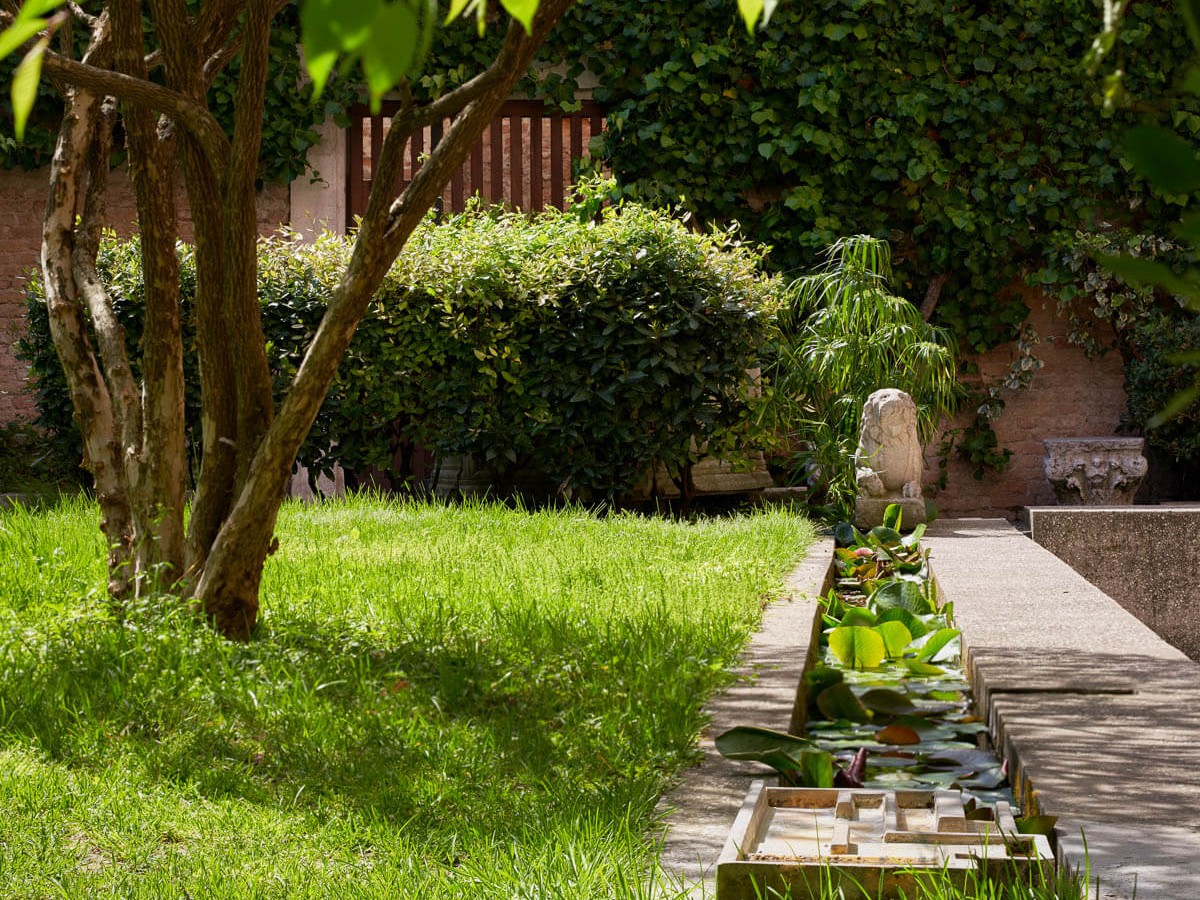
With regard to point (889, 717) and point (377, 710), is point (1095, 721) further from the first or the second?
point (377, 710)

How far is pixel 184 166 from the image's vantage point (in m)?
3.61

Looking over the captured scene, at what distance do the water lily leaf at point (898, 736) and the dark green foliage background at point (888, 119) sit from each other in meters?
6.34

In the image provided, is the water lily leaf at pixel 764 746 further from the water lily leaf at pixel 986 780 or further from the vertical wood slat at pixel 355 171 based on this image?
the vertical wood slat at pixel 355 171

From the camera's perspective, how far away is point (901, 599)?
15.1 feet

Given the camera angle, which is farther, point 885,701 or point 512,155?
point 512,155

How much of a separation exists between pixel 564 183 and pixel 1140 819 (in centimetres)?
822

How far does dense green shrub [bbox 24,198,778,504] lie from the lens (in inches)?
276

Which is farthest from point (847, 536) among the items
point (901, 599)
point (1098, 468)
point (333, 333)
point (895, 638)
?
point (333, 333)

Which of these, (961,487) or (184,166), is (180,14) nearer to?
(184,166)

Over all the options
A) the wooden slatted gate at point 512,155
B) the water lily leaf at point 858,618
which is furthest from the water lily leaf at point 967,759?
the wooden slatted gate at point 512,155

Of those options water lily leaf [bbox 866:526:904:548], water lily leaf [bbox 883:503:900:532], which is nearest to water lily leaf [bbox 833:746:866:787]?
water lily leaf [bbox 866:526:904:548]

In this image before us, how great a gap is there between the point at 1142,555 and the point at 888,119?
167 inches

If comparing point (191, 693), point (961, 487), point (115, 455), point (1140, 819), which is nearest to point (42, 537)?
point (115, 455)

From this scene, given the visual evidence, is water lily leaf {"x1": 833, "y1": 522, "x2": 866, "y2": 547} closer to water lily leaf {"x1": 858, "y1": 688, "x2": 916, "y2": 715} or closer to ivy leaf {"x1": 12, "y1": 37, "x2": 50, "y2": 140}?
water lily leaf {"x1": 858, "y1": 688, "x2": 916, "y2": 715}
